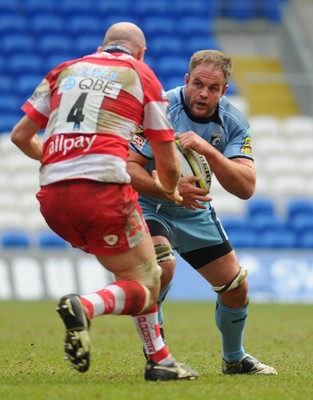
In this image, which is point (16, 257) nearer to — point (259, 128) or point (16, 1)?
point (259, 128)

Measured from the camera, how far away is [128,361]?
843 centimetres

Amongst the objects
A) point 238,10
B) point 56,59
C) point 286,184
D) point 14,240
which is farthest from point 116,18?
point 14,240

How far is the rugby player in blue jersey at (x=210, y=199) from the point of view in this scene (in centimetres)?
727

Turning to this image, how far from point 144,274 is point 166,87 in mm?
15805

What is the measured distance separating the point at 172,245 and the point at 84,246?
43.8 inches

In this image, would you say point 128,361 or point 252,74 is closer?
point 128,361

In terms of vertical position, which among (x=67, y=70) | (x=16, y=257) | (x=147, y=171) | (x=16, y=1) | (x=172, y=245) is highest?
(x=16, y=1)

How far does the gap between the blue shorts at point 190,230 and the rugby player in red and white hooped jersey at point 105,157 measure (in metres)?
0.95

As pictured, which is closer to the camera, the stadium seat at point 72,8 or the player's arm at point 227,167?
the player's arm at point 227,167

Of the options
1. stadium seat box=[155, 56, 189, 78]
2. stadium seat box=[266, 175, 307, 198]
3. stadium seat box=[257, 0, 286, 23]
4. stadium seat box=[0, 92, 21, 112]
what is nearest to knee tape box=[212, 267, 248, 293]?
stadium seat box=[266, 175, 307, 198]

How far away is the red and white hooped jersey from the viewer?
6.41m

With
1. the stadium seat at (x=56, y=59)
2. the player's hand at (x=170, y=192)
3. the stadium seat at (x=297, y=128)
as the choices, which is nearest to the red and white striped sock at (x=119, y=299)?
the player's hand at (x=170, y=192)

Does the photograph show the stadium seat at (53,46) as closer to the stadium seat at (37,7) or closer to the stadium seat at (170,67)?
the stadium seat at (37,7)

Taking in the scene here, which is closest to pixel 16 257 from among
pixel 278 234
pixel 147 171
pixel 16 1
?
pixel 278 234
